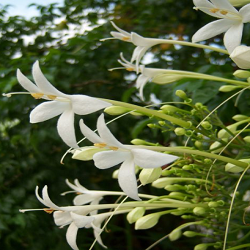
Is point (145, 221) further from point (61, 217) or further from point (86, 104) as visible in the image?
point (86, 104)

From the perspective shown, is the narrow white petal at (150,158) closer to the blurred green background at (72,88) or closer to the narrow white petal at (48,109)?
the narrow white petal at (48,109)

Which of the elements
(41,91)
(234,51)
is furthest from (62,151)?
(234,51)

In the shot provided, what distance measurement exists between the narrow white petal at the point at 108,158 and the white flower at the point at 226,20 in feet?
0.68

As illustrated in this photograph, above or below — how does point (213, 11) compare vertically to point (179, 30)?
above

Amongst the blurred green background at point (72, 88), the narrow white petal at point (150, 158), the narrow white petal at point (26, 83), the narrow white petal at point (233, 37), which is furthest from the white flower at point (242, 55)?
the blurred green background at point (72, 88)

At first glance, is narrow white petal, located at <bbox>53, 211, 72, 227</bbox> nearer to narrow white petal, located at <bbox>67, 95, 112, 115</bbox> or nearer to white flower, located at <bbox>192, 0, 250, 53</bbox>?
narrow white petal, located at <bbox>67, 95, 112, 115</bbox>

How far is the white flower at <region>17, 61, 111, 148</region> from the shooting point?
0.52 m

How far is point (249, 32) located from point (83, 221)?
811 millimetres

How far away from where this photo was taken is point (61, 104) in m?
0.58

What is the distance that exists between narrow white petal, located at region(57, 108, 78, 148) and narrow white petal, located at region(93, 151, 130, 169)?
0.11ft

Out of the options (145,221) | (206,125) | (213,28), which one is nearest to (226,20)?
(213,28)

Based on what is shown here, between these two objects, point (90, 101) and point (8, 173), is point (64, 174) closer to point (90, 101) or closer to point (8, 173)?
point (8, 173)

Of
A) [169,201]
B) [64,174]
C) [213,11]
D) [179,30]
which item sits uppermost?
[213,11]

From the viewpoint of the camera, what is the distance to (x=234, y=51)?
0.51m
